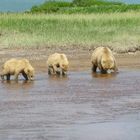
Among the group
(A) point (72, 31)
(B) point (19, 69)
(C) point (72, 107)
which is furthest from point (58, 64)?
(A) point (72, 31)

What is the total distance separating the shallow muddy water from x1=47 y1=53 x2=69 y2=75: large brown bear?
0.45m

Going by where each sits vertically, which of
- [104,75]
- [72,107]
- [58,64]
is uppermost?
[58,64]

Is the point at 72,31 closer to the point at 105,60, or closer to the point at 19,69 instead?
the point at 105,60

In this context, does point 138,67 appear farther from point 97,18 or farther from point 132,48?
point 97,18

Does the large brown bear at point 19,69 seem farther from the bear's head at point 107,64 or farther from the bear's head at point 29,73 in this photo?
the bear's head at point 107,64

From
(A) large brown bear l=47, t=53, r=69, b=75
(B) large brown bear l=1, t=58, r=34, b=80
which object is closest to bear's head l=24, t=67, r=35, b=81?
(B) large brown bear l=1, t=58, r=34, b=80

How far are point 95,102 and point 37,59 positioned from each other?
11914mm

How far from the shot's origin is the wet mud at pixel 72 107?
1093cm

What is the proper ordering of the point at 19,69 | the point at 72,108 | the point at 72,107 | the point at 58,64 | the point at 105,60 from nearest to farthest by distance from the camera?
the point at 72,108
the point at 72,107
the point at 19,69
the point at 105,60
the point at 58,64

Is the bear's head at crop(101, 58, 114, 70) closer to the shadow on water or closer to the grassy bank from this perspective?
the shadow on water

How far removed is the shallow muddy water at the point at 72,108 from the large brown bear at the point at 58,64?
45 centimetres

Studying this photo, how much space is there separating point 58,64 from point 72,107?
629 cm

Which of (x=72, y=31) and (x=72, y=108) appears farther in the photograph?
(x=72, y=31)

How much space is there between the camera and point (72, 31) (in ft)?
108
